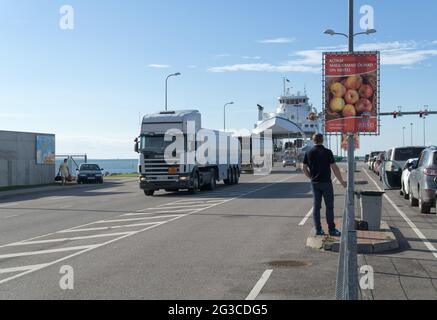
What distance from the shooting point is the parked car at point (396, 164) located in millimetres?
25878

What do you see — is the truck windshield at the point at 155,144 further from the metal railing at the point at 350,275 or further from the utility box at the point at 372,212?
the metal railing at the point at 350,275

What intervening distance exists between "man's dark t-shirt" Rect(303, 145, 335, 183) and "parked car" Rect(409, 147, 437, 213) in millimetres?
5692

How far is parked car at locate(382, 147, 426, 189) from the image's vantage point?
25.9 meters

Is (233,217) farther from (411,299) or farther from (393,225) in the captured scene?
(411,299)

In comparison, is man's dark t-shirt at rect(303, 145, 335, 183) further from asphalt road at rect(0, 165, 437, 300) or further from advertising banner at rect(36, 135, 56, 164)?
advertising banner at rect(36, 135, 56, 164)

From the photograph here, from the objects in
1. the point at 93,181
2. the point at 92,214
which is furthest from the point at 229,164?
the point at 92,214

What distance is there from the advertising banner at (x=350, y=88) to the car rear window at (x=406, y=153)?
1538 cm

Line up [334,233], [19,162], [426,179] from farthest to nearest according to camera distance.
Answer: [19,162] → [426,179] → [334,233]

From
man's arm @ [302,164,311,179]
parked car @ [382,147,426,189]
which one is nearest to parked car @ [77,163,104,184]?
parked car @ [382,147,426,189]

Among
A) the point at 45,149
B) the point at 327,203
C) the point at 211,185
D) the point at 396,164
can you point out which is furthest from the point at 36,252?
the point at 45,149

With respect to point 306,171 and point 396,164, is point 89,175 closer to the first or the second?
point 396,164

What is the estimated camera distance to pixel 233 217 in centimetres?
1677

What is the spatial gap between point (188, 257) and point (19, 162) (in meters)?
31.2

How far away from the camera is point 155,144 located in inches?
1055
